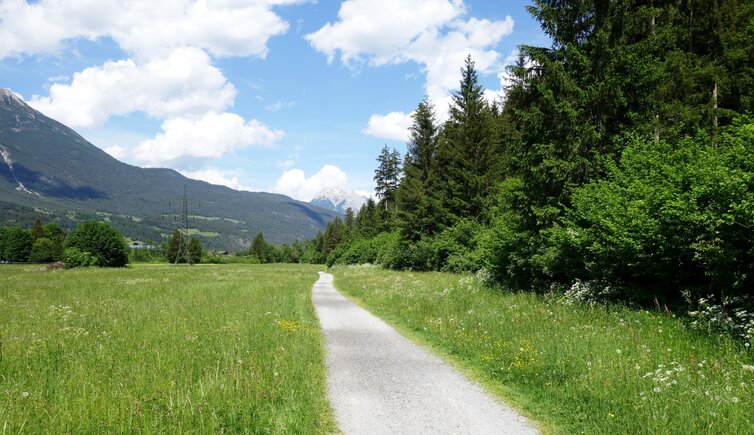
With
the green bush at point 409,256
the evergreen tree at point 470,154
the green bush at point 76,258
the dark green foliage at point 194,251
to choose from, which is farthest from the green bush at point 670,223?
the dark green foliage at point 194,251

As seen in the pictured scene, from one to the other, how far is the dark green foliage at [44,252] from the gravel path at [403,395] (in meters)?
130

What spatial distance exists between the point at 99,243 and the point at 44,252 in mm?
56107

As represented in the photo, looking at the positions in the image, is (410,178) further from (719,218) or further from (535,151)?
(719,218)

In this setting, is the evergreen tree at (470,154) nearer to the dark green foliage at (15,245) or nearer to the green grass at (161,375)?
the green grass at (161,375)

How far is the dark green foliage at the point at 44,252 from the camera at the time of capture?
106m

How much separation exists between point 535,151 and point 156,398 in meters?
14.2

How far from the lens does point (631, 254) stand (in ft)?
33.6

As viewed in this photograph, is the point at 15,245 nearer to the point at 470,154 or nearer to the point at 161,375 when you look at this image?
the point at 470,154

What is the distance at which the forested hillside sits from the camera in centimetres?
842

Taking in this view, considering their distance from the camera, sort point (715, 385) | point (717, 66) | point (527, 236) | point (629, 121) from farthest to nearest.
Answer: point (717, 66) → point (527, 236) → point (629, 121) → point (715, 385)

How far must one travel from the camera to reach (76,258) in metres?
64.6

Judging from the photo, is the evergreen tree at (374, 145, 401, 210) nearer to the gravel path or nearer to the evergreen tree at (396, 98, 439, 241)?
the evergreen tree at (396, 98, 439, 241)

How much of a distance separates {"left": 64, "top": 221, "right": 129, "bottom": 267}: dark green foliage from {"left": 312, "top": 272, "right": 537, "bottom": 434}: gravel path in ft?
244

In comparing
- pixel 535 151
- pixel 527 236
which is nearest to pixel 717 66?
pixel 535 151
